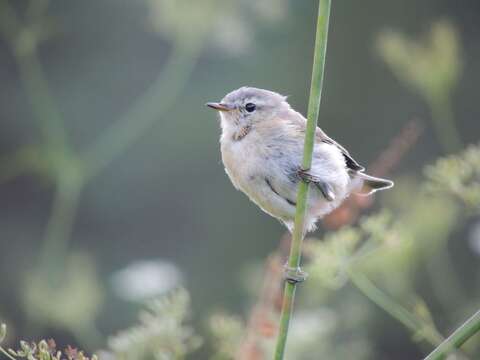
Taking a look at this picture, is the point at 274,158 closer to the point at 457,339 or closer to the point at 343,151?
the point at 343,151

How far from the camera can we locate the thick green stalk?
5.42 ft

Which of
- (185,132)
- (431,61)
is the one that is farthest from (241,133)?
(185,132)

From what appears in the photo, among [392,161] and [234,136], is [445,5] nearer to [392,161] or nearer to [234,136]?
[234,136]

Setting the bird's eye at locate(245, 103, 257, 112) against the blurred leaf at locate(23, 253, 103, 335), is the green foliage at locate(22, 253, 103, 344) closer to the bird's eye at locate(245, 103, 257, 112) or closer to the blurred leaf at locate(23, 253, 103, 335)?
the blurred leaf at locate(23, 253, 103, 335)

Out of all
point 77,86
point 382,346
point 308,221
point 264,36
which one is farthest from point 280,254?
point 77,86

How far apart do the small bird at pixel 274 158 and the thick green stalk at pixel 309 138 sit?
0.90 metres

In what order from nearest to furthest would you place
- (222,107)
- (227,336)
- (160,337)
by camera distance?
(160,337), (227,336), (222,107)

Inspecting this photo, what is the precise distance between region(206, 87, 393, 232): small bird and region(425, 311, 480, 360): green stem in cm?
114

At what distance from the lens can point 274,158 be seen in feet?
9.62

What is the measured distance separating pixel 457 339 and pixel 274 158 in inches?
54.4

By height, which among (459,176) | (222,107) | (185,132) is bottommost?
(459,176)

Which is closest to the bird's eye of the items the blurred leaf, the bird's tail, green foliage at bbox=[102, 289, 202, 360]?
the bird's tail

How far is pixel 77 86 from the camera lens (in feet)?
19.9

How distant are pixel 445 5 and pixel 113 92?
2630mm
